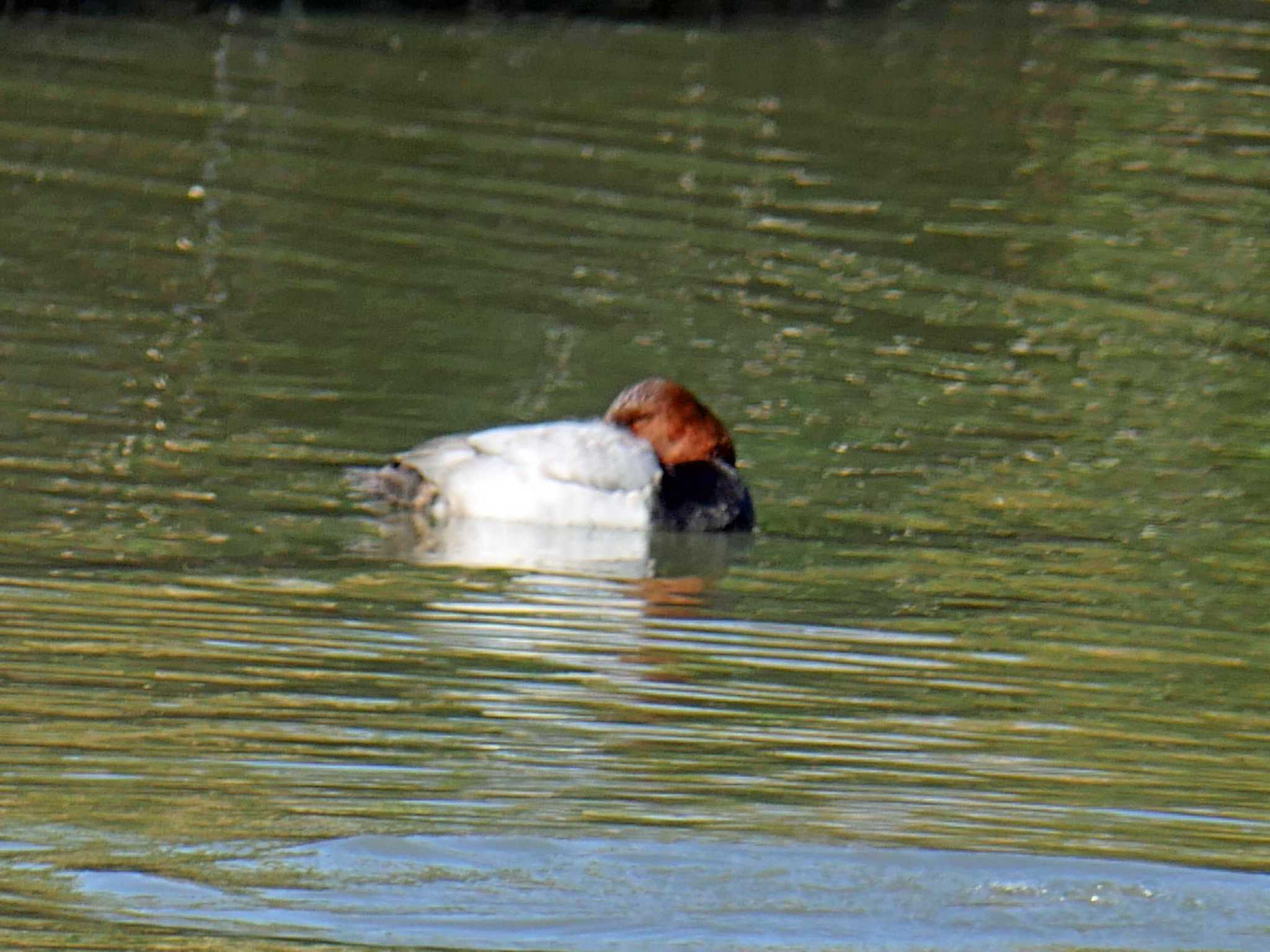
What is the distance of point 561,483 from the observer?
9.45 m

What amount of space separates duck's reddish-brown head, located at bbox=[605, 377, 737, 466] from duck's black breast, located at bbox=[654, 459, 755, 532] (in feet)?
0.66

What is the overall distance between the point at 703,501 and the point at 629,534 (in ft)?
0.94

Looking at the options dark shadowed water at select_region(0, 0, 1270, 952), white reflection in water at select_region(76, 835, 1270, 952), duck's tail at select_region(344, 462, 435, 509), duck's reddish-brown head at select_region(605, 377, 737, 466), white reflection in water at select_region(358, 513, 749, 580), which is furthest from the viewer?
duck's reddish-brown head at select_region(605, 377, 737, 466)

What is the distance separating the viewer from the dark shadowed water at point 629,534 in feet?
15.3

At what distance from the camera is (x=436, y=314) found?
40.0 feet

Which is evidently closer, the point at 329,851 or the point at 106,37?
the point at 329,851

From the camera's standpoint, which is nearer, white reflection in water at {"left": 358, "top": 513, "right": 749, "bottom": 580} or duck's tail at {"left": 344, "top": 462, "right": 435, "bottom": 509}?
white reflection in water at {"left": 358, "top": 513, "right": 749, "bottom": 580}

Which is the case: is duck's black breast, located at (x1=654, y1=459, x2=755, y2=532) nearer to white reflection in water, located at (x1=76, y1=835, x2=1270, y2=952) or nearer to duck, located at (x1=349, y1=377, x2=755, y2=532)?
duck, located at (x1=349, y1=377, x2=755, y2=532)

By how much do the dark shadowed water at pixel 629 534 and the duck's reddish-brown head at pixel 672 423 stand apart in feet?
1.05

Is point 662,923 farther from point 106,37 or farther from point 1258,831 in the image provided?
point 106,37

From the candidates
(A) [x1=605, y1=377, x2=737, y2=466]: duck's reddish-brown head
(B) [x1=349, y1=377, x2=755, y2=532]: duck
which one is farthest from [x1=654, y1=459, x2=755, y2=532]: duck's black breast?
(A) [x1=605, y1=377, x2=737, y2=466]: duck's reddish-brown head

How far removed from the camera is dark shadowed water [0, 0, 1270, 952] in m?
4.65

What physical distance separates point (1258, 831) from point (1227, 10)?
1997 centimetres

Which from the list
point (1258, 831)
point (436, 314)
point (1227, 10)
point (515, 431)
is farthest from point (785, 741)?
point (1227, 10)
